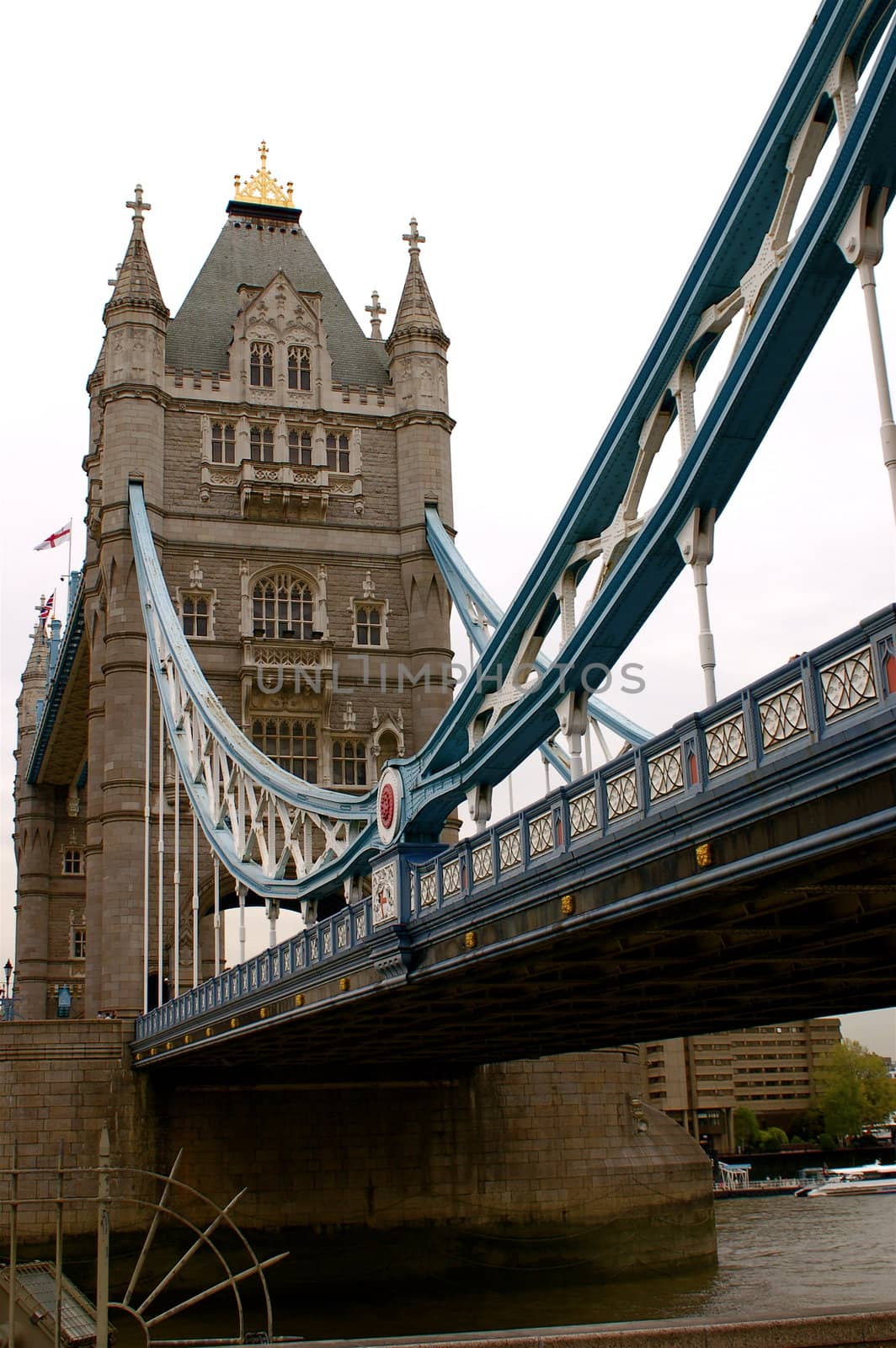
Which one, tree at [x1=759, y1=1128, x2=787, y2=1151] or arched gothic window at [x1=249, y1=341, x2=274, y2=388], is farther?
tree at [x1=759, y1=1128, x2=787, y2=1151]

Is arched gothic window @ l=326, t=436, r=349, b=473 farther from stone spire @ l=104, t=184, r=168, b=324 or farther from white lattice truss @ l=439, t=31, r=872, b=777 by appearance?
white lattice truss @ l=439, t=31, r=872, b=777

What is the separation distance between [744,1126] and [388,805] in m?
84.1

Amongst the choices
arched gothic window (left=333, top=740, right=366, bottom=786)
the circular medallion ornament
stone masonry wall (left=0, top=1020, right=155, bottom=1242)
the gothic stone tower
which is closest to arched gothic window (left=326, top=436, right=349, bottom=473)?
the gothic stone tower

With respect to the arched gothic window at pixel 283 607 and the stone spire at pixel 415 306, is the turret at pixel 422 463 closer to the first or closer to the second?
the stone spire at pixel 415 306

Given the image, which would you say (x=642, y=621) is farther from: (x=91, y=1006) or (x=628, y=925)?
(x=91, y=1006)

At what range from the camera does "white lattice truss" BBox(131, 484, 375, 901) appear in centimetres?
2542

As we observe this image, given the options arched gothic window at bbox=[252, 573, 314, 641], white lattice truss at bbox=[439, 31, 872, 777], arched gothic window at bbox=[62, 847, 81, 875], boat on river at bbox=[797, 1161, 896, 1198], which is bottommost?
boat on river at bbox=[797, 1161, 896, 1198]

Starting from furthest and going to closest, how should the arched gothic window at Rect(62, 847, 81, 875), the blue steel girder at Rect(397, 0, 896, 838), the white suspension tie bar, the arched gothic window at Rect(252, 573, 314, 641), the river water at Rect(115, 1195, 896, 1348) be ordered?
the arched gothic window at Rect(62, 847, 81, 875) → the arched gothic window at Rect(252, 573, 314, 641) → the white suspension tie bar → the river water at Rect(115, 1195, 896, 1348) → the blue steel girder at Rect(397, 0, 896, 838)

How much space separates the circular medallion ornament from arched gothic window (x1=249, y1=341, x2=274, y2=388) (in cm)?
2449

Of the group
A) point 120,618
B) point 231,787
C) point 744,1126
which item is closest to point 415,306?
point 120,618

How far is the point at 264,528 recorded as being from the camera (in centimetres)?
4094

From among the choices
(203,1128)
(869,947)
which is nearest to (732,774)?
(869,947)

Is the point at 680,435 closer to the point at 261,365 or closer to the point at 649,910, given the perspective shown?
the point at 649,910

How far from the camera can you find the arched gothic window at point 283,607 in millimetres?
40125
